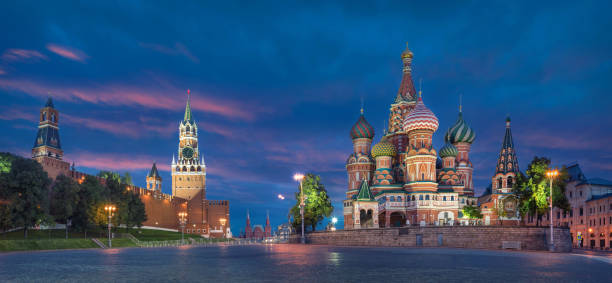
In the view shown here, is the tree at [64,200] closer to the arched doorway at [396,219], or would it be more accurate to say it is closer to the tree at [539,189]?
the arched doorway at [396,219]

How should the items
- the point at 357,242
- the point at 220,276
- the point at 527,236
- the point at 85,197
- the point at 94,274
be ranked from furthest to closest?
the point at 85,197, the point at 357,242, the point at 527,236, the point at 94,274, the point at 220,276

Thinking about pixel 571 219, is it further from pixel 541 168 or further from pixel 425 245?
pixel 425 245

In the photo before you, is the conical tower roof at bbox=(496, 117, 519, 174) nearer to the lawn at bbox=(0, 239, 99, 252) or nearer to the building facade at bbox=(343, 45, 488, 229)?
the building facade at bbox=(343, 45, 488, 229)

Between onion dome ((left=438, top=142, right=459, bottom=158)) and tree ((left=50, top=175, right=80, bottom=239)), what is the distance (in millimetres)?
51218

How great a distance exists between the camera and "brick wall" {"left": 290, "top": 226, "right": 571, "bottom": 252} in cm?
3962

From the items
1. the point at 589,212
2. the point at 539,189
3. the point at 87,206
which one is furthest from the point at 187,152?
the point at 539,189

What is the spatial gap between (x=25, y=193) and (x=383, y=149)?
48322mm

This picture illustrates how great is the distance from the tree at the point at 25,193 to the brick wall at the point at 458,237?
31.9 metres

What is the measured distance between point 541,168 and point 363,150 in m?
35.8

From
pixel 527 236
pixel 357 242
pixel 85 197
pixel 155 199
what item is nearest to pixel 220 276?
pixel 527 236

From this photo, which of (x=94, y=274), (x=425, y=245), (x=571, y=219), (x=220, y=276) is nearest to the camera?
(x=220, y=276)

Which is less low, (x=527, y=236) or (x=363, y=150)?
(x=363, y=150)

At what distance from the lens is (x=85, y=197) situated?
58.8m

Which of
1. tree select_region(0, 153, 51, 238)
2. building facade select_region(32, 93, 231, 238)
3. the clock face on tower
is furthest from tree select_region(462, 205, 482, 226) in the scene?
the clock face on tower
